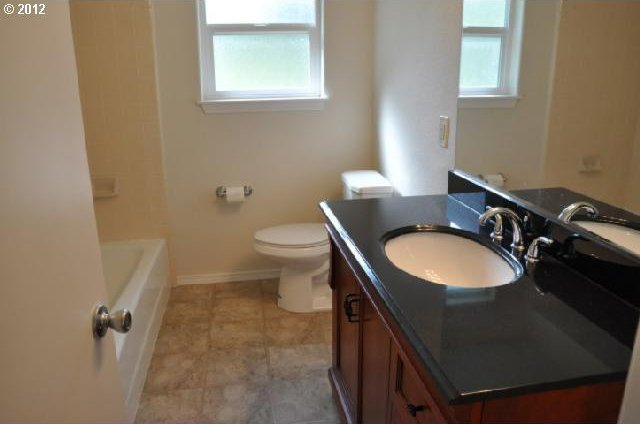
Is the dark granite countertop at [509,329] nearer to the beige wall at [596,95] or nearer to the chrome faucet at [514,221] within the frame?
the chrome faucet at [514,221]

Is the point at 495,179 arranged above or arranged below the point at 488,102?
below

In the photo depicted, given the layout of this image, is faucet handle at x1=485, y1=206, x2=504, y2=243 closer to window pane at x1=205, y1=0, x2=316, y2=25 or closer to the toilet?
the toilet

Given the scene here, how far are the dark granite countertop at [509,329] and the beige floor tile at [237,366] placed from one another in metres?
1.22

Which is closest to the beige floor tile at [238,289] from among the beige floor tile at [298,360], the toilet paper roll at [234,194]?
the toilet paper roll at [234,194]

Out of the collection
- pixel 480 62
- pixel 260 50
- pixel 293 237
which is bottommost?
pixel 293 237

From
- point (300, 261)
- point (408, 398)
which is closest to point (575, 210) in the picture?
point (408, 398)

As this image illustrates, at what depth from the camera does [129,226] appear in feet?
10.3

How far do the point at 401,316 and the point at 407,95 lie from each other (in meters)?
1.74

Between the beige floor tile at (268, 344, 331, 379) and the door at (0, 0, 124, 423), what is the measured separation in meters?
1.40

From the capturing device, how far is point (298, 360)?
249cm

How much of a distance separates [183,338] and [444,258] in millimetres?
1621

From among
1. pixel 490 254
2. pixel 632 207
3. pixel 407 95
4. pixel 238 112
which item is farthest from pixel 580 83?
pixel 238 112

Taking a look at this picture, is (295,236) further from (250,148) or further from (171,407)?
(171,407)

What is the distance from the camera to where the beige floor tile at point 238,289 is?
10.5 ft
